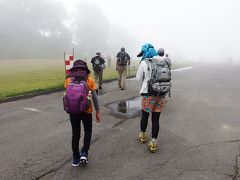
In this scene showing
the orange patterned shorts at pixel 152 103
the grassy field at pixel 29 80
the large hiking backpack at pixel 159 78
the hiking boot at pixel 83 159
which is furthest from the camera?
the grassy field at pixel 29 80

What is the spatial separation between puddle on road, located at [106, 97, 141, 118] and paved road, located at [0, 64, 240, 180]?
22 centimetres

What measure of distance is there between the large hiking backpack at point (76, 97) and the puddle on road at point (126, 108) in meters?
3.77

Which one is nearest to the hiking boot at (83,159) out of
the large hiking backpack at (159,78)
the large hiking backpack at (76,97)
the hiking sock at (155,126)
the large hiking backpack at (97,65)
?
the large hiking backpack at (76,97)

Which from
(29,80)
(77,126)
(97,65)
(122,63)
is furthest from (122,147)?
(29,80)

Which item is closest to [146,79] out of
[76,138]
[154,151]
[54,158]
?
[154,151]

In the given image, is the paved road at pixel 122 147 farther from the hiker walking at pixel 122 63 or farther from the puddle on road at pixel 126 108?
the hiker walking at pixel 122 63

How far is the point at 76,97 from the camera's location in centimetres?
406

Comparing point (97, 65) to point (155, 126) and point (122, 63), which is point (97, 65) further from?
point (155, 126)

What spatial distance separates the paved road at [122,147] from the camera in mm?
4309

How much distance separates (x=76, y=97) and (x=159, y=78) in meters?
1.73

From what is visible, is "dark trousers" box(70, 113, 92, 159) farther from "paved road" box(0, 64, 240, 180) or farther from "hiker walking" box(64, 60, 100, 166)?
"paved road" box(0, 64, 240, 180)

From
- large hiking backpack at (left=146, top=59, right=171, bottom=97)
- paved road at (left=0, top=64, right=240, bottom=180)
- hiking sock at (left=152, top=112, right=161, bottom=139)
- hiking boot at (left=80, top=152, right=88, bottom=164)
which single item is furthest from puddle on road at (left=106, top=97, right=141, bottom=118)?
hiking boot at (left=80, top=152, right=88, bottom=164)

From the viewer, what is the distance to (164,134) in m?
6.25

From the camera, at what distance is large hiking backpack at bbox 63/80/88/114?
407cm
